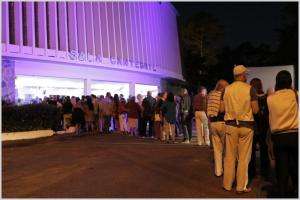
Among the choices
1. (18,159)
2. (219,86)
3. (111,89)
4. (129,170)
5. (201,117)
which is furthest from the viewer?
(111,89)

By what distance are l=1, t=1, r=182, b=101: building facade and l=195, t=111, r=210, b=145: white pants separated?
13.4m

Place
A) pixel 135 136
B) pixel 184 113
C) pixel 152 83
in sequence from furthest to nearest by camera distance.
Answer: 1. pixel 152 83
2. pixel 135 136
3. pixel 184 113

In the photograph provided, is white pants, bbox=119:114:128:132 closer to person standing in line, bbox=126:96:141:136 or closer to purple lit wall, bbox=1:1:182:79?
person standing in line, bbox=126:96:141:136

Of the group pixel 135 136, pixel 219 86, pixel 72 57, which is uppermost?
pixel 72 57

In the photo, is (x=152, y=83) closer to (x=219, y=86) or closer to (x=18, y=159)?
(x=18, y=159)

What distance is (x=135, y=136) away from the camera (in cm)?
1953

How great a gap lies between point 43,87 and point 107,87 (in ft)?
22.9

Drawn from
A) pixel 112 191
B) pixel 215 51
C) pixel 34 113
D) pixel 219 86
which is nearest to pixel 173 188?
pixel 112 191

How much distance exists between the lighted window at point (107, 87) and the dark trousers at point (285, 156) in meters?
27.7

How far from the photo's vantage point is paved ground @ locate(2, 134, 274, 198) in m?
8.12

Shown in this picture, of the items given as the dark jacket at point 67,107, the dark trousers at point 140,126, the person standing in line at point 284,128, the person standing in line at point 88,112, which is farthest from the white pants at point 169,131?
the person standing in line at point 284,128

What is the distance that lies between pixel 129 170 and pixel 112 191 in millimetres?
2102

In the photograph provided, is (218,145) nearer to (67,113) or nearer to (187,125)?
(187,125)

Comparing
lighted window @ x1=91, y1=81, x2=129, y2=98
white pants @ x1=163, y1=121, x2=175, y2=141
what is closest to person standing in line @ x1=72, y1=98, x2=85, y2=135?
white pants @ x1=163, y1=121, x2=175, y2=141
